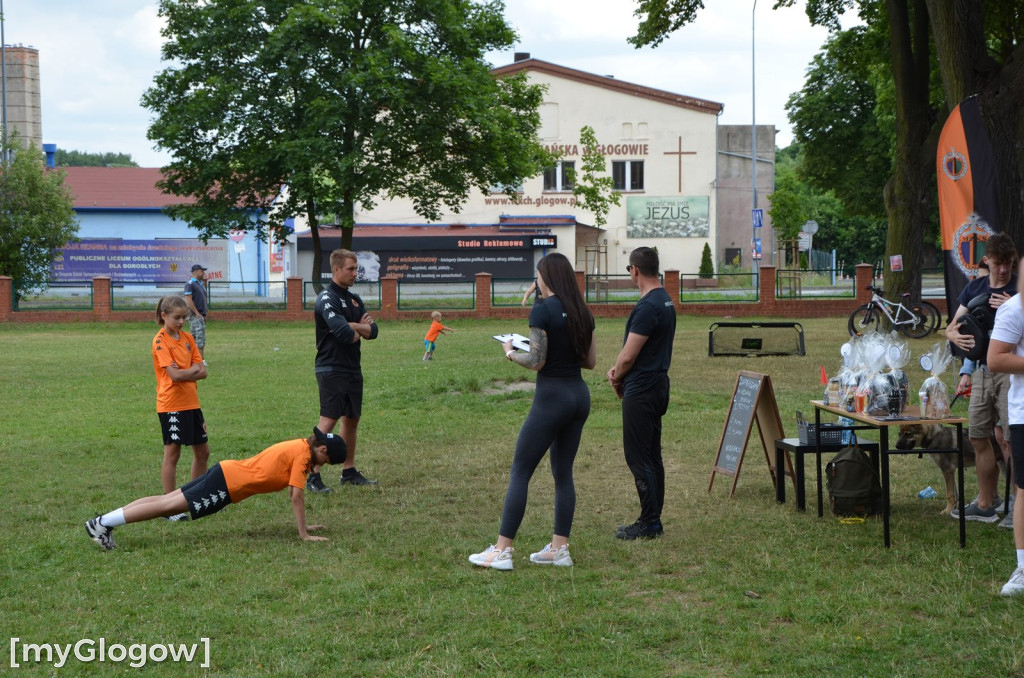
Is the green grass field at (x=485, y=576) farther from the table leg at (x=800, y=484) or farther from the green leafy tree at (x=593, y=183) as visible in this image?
the green leafy tree at (x=593, y=183)

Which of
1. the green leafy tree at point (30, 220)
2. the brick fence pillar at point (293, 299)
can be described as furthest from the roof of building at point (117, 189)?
the brick fence pillar at point (293, 299)

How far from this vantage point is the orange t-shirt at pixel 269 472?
6848mm

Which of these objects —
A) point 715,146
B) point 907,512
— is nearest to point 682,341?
point 907,512

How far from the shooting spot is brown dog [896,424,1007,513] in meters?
7.33

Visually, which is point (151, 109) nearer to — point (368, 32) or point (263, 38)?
point (263, 38)

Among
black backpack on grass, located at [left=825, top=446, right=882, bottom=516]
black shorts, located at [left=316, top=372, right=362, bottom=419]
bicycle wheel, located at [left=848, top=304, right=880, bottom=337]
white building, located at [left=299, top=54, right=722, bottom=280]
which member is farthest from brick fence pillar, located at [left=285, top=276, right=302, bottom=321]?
black backpack on grass, located at [left=825, top=446, right=882, bottom=516]

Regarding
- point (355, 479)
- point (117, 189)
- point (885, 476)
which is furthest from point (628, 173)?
point (885, 476)

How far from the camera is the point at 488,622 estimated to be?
207 inches

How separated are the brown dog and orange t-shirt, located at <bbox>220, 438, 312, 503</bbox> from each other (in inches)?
164

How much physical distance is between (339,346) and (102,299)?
28973 mm

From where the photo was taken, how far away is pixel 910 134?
72.7 ft

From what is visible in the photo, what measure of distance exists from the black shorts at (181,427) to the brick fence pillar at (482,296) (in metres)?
27.7

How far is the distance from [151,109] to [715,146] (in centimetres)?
3020

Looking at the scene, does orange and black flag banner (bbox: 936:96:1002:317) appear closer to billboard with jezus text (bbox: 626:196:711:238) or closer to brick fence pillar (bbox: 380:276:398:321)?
brick fence pillar (bbox: 380:276:398:321)
